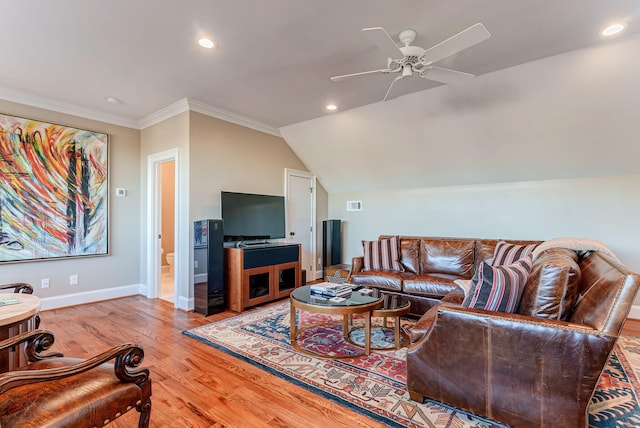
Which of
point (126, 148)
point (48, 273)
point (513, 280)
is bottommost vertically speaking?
point (48, 273)

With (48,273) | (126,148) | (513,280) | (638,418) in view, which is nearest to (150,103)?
(126,148)

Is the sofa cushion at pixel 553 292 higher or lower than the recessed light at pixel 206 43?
lower

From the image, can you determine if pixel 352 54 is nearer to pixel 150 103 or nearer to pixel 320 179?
pixel 150 103

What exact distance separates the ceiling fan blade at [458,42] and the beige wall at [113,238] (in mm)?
4379

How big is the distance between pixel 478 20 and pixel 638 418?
2771 millimetres

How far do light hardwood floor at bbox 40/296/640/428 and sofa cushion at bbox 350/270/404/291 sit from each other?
1.82m

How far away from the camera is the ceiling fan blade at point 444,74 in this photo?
256 cm

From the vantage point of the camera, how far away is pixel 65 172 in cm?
410

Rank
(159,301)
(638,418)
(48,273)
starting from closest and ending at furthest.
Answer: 1. (638,418)
2. (48,273)
3. (159,301)

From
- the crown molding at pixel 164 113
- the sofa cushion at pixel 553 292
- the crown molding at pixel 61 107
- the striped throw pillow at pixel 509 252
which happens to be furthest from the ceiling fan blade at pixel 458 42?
the crown molding at pixel 61 107

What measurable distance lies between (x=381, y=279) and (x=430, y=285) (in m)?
0.60

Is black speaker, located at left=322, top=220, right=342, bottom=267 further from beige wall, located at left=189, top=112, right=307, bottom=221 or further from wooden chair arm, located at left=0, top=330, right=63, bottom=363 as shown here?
wooden chair arm, located at left=0, top=330, right=63, bottom=363

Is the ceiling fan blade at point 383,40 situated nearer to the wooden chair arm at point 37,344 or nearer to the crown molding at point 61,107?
the wooden chair arm at point 37,344

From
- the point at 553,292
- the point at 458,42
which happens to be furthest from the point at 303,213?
the point at 553,292
